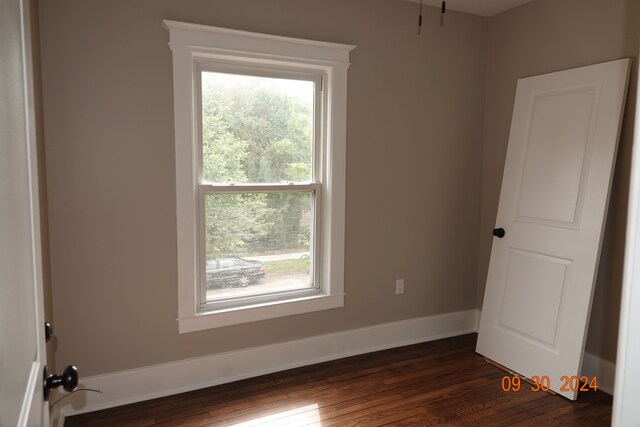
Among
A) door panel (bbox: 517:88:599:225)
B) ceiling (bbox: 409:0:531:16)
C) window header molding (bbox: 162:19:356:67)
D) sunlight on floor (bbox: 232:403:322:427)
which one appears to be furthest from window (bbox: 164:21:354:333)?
door panel (bbox: 517:88:599:225)

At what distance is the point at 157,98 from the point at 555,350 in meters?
2.86

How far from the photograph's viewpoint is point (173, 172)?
2.65m

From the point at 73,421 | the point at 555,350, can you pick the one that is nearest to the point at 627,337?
the point at 555,350

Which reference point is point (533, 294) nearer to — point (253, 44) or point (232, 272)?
point (232, 272)

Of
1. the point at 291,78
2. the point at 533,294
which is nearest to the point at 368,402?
the point at 533,294

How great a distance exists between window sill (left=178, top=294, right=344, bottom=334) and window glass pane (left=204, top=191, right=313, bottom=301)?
0.39 ft

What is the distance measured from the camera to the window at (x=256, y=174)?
2684 mm

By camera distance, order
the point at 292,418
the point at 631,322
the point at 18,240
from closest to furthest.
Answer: the point at 18,240 → the point at 631,322 → the point at 292,418

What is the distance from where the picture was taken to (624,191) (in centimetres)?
270

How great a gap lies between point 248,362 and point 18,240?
2.35 metres

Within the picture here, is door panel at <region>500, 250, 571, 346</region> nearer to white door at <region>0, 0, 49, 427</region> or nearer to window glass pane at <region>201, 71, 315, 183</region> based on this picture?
window glass pane at <region>201, 71, 315, 183</region>


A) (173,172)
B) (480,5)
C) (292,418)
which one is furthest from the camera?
(480,5)

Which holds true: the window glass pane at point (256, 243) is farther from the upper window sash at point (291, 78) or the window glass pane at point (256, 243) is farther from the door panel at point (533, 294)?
the door panel at point (533, 294)

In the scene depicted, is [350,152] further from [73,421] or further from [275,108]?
[73,421]
